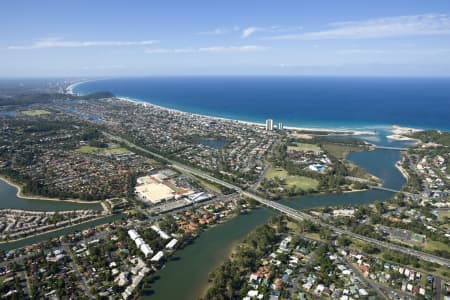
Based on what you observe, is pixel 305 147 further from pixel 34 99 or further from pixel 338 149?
pixel 34 99

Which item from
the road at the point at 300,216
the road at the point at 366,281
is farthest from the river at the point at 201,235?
the road at the point at 366,281

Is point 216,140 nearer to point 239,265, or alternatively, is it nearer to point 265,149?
point 265,149

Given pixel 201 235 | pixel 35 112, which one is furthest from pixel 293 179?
pixel 35 112

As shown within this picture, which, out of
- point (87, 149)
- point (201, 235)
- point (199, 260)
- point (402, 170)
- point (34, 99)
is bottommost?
point (199, 260)

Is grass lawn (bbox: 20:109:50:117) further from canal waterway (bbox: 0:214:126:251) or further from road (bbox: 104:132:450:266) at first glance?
canal waterway (bbox: 0:214:126:251)

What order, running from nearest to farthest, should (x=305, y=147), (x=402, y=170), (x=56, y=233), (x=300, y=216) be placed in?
(x=56, y=233)
(x=300, y=216)
(x=402, y=170)
(x=305, y=147)

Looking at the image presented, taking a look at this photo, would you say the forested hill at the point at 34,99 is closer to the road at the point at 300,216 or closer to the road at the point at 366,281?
the road at the point at 300,216
